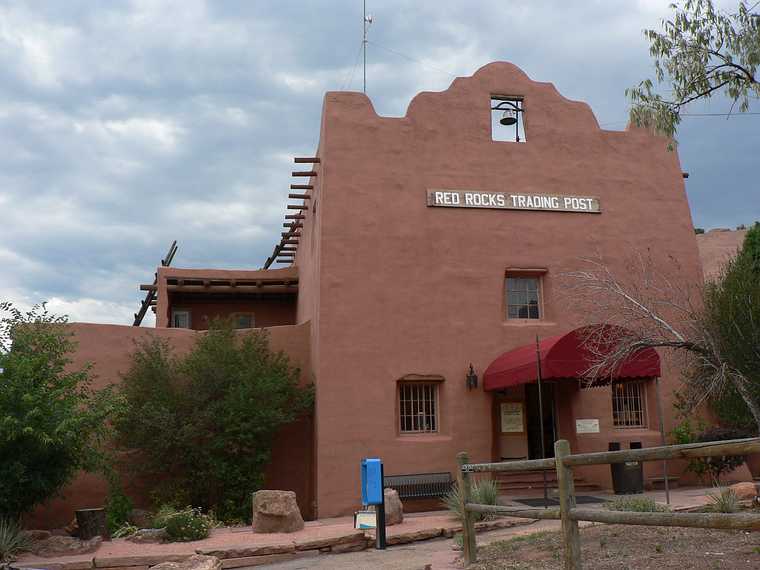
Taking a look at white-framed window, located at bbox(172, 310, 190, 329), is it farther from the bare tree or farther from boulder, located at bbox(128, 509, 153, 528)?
the bare tree

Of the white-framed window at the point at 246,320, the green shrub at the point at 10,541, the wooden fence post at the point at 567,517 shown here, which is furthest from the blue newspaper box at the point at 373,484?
the white-framed window at the point at 246,320

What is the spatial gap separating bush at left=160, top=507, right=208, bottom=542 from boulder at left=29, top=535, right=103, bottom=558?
1.12 m

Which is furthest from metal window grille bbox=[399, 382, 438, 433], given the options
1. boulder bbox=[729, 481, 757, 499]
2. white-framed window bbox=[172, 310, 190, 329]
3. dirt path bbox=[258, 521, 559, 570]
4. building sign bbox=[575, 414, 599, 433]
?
white-framed window bbox=[172, 310, 190, 329]

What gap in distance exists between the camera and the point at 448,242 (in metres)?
16.3

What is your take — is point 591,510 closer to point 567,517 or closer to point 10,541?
point 567,517

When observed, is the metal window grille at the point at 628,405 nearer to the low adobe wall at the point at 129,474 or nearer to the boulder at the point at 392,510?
the boulder at the point at 392,510

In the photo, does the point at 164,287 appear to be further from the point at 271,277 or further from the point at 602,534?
the point at 602,534

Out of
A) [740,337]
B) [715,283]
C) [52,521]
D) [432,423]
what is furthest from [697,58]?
[52,521]

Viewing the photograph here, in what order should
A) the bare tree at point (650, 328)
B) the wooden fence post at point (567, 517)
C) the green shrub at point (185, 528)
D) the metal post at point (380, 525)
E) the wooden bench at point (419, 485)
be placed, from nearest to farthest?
the wooden fence post at point (567, 517) < the metal post at point (380, 525) < the green shrub at point (185, 528) < the bare tree at point (650, 328) < the wooden bench at point (419, 485)

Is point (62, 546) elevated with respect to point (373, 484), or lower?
lower

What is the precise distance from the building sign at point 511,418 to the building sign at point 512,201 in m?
4.45

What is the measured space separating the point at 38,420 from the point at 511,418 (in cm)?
949

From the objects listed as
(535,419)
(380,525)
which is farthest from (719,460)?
(380,525)

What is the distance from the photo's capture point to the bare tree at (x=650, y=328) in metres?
12.2
